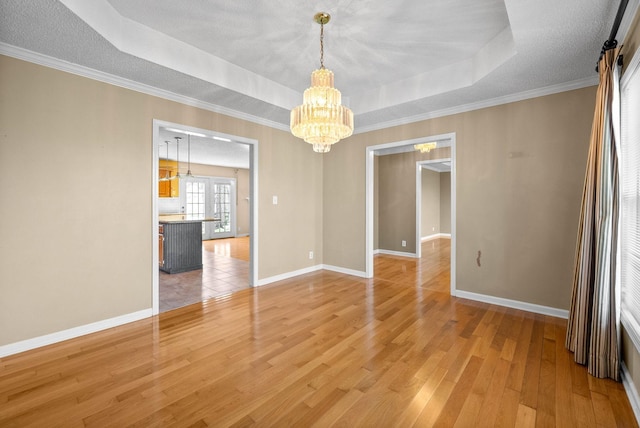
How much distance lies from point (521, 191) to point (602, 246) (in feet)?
4.92

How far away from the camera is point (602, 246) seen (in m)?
2.14

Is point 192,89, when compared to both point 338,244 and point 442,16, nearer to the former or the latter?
point 442,16

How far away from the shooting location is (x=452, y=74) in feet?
11.3

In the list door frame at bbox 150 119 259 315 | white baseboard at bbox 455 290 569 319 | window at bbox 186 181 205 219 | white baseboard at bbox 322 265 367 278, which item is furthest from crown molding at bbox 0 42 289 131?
window at bbox 186 181 205 219

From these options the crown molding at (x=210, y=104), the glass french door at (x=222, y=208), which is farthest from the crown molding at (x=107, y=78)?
the glass french door at (x=222, y=208)

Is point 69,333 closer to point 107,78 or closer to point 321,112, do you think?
point 107,78

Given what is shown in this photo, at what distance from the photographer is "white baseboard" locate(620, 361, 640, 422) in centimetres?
174

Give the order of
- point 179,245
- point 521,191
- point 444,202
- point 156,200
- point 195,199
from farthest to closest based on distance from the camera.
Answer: point 444,202, point 195,199, point 179,245, point 521,191, point 156,200

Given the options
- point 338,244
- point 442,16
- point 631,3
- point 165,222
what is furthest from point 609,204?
point 165,222

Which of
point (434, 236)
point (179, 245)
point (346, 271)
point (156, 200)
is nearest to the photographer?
point (156, 200)

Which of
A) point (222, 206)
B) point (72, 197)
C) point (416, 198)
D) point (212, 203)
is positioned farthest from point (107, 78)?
point (222, 206)

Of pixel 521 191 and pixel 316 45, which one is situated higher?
pixel 316 45

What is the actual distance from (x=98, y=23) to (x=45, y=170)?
1411 mm

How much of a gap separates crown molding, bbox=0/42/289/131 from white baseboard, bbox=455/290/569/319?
4022 millimetres
